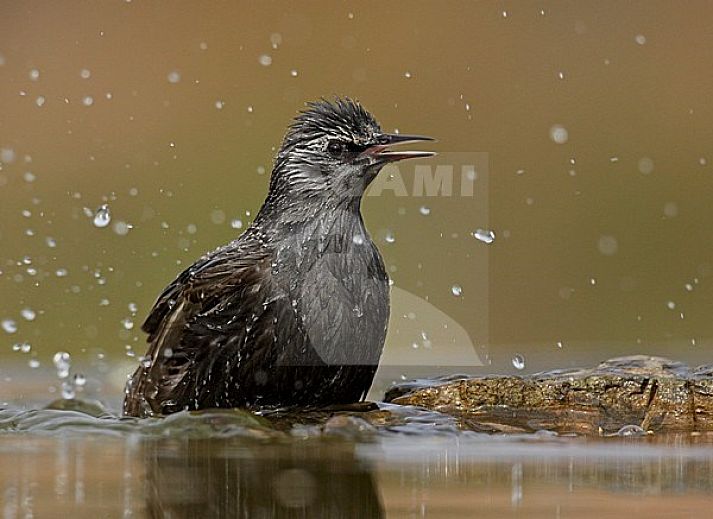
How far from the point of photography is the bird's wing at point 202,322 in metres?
6.23

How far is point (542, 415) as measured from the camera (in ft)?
20.4

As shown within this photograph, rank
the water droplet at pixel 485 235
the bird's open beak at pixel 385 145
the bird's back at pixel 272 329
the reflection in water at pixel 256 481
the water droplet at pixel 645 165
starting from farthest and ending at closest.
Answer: the water droplet at pixel 645 165 < the water droplet at pixel 485 235 < the bird's open beak at pixel 385 145 < the bird's back at pixel 272 329 < the reflection in water at pixel 256 481


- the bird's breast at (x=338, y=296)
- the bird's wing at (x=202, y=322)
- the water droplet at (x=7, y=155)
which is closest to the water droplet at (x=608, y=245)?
the water droplet at (x=7, y=155)

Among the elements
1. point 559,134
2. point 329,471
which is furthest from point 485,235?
point 329,471

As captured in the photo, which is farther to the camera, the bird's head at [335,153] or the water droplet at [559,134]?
the water droplet at [559,134]

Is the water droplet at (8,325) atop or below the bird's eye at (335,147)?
below

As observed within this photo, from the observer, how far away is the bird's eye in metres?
6.83

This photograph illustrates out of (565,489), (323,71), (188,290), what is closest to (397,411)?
(188,290)

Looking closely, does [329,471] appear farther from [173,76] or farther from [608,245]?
[173,76]

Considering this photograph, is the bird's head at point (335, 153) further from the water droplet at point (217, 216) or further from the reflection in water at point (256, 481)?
the water droplet at point (217, 216)

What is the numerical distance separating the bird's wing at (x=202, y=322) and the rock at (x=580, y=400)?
888 mm

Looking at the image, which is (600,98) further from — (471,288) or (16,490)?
(16,490)

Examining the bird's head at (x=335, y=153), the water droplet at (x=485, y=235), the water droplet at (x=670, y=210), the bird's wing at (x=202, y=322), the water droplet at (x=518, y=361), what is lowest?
the water droplet at (x=518, y=361)

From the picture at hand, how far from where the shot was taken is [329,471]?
4438 millimetres
